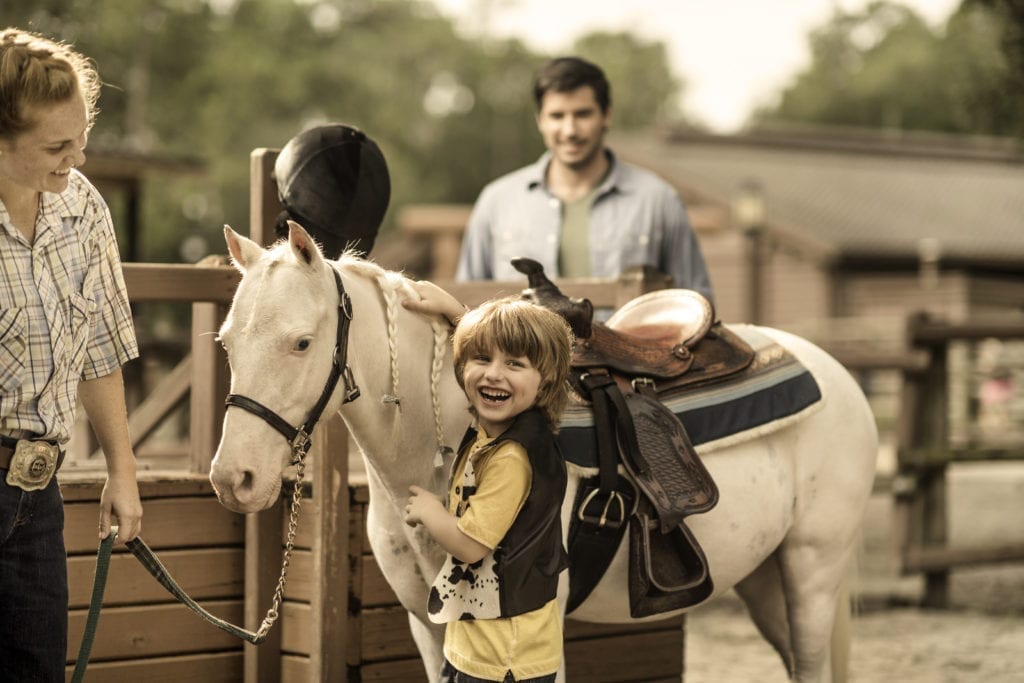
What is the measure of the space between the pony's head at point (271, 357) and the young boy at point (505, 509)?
0.95 feet

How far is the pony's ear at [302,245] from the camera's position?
8.93ft

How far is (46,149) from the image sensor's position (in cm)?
230

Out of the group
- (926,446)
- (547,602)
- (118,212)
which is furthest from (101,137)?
(547,602)

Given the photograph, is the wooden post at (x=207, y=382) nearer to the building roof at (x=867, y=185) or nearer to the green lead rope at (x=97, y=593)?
the green lead rope at (x=97, y=593)

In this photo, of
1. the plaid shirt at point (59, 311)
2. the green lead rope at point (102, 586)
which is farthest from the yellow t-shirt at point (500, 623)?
the plaid shirt at point (59, 311)

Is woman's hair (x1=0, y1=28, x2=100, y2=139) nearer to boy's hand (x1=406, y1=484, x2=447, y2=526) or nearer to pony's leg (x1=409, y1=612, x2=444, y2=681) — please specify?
boy's hand (x1=406, y1=484, x2=447, y2=526)

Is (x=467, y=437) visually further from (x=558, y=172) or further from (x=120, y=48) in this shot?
(x=120, y=48)

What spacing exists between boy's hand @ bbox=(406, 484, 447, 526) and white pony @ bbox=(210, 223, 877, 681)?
238mm

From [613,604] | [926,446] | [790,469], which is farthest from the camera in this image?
[926,446]

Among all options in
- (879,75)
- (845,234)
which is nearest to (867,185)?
(845,234)

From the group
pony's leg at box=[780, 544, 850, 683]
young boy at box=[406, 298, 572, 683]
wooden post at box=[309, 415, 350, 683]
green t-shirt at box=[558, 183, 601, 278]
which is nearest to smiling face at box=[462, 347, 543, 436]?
young boy at box=[406, 298, 572, 683]

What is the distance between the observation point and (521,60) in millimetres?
55812

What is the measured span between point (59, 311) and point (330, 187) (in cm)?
130

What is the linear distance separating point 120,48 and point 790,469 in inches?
1099
